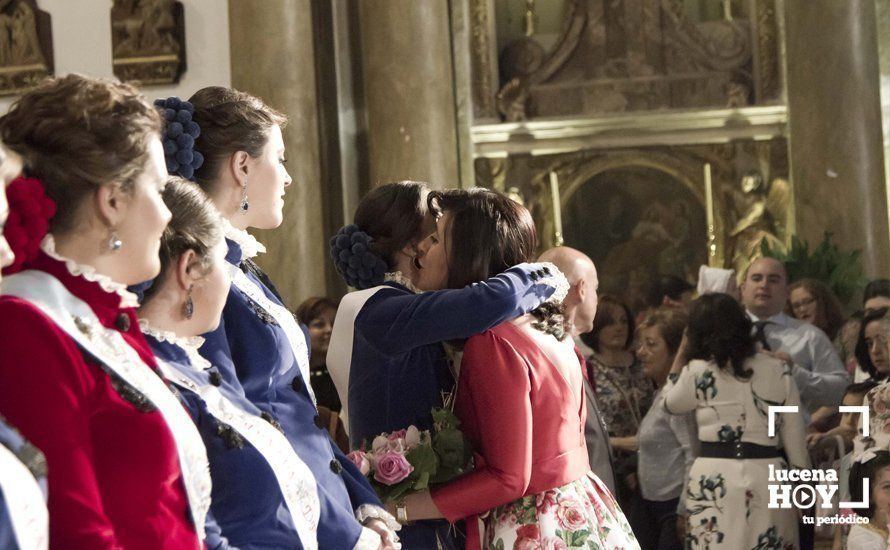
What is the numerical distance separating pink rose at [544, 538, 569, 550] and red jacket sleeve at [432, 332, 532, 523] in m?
0.14

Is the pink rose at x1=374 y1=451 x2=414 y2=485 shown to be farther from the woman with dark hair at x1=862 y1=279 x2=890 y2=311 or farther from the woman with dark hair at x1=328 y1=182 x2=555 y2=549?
the woman with dark hair at x1=862 y1=279 x2=890 y2=311

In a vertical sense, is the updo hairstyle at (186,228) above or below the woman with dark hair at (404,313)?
above

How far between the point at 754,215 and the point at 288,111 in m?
3.67

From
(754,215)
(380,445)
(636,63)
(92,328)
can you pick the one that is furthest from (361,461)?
(636,63)

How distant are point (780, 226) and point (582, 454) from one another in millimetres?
7054

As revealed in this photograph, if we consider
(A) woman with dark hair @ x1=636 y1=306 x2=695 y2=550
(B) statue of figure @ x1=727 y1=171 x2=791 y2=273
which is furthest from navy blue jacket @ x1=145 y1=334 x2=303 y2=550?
(B) statue of figure @ x1=727 y1=171 x2=791 y2=273

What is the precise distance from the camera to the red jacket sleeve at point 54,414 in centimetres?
197

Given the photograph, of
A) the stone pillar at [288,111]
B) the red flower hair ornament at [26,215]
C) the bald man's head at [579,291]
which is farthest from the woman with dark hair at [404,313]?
the stone pillar at [288,111]

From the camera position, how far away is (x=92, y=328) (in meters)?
2.16

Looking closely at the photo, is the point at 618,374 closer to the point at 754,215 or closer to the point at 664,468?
the point at 664,468

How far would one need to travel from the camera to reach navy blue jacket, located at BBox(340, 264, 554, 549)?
344 cm

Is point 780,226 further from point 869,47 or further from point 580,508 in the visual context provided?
point 580,508

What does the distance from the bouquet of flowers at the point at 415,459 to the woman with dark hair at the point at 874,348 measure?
315cm
